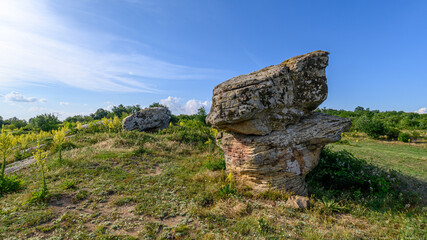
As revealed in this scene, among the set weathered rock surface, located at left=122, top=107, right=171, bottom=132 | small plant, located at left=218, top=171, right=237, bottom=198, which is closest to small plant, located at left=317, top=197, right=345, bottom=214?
small plant, located at left=218, top=171, right=237, bottom=198

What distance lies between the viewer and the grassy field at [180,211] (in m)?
4.60

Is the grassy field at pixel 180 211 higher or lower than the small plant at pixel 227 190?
lower

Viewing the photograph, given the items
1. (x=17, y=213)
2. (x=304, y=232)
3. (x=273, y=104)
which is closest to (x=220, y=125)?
(x=273, y=104)

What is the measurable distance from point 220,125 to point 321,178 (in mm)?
5694

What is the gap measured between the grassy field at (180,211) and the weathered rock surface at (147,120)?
10666mm

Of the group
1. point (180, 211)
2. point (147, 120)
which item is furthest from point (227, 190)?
point (147, 120)

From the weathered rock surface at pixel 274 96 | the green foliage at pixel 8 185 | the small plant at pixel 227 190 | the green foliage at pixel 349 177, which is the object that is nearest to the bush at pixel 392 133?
the green foliage at pixel 349 177

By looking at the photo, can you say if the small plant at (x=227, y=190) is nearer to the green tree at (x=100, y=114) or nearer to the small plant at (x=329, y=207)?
the small plant at (x=329, y=207)

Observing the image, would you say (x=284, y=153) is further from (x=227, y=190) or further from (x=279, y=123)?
(x=227, y=190)

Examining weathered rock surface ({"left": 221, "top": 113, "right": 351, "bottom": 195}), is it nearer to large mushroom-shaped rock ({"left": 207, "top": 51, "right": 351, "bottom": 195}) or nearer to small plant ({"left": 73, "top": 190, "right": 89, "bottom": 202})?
large mushroom-shaped rock ({"left": 207, "top": 51, "right": 351, "bottom": 195})

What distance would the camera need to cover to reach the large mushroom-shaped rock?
21.1 feet

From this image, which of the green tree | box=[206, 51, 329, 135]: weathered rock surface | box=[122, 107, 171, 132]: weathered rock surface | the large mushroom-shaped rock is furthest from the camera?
the green tree

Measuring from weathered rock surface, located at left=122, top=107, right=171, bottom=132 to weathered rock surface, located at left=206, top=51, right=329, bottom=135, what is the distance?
49.6ft

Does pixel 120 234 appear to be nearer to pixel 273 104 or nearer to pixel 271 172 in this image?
pixel 271 172
